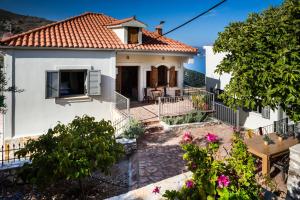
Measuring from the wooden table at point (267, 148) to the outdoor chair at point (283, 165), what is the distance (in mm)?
256

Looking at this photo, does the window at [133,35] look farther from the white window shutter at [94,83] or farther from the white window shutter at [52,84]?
the white window shutter at [52,84]

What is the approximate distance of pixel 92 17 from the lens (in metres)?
19.6

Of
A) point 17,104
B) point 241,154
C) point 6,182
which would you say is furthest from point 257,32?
point 17,104

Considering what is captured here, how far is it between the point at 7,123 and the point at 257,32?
12.5 m

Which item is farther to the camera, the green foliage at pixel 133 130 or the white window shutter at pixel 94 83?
the white window shutter at pixel 94 83

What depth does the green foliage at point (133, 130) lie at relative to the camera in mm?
11484

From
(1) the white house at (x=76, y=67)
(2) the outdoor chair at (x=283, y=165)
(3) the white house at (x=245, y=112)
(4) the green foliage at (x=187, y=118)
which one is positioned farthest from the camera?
(3) the white house at (x=245, y=112)

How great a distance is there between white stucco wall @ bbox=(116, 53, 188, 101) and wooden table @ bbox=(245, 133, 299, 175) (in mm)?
9671

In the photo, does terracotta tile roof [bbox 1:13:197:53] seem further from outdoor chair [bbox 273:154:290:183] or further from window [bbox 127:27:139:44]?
outdoor chair [bbox 273:154:290:183]

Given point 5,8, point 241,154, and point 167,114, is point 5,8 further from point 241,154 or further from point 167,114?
point 241,154

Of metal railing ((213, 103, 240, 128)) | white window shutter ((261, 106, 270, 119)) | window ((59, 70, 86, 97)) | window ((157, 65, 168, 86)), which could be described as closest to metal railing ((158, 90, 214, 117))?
metal railing ((213, 103, 240, 128))

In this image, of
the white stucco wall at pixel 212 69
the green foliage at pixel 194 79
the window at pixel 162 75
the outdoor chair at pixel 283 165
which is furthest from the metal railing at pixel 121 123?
the green foliage at pixel 194 79

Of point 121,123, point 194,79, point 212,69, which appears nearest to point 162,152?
point 121,123

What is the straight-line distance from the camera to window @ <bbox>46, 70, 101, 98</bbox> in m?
14.2
